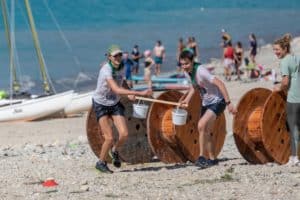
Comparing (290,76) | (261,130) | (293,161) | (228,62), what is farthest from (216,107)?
(228,62)

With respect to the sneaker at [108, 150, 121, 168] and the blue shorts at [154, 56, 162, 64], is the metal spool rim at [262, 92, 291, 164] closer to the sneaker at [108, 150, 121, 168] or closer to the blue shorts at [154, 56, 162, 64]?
the sneaker at [108, 150, 121, 168]

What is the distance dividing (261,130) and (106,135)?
1.97 metres

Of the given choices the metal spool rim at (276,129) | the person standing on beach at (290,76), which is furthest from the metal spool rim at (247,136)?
the person standing on beach at (290,76)

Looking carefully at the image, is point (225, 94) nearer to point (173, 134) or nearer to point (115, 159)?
point (173, 134)

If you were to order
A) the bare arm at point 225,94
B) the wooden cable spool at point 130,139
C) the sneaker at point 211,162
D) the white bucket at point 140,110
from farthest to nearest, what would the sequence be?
the wooden cable spool at point 130,139 → the white bucket at point 140,110 → the sneaker at point 211,162 → the bare arm at point 225,94

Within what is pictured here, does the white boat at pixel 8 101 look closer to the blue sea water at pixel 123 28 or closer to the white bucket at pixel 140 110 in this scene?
the blue sea water at pixel 123 28

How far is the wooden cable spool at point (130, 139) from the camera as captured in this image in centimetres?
1301

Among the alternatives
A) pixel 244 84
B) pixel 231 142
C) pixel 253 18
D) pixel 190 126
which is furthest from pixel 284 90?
pixel 253 18

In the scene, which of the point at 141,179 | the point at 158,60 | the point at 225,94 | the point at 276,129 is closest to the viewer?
the point at 141,179

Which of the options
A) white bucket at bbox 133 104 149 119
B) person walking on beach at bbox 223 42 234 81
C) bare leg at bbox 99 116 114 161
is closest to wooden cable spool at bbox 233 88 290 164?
white bucket at bbox 133 104 149 119

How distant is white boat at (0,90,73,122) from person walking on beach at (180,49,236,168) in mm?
11867

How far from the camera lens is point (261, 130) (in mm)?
12500

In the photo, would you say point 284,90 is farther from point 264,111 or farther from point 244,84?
point 244,84

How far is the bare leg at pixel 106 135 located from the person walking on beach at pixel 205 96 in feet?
3.30
